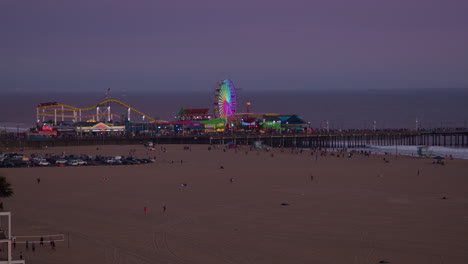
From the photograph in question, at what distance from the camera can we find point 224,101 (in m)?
76.6

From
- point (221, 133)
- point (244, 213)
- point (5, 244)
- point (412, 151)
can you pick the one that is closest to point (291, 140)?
point (221, 133)

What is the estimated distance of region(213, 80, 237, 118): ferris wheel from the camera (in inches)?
3019

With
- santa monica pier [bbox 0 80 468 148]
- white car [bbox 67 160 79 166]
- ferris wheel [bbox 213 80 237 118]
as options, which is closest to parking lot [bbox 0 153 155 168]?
white car [bbox 67 160 79 166]

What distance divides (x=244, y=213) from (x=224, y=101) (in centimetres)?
5088

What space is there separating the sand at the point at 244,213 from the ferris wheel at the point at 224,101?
34.0 meters

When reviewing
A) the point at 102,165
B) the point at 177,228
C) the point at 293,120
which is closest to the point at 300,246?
the point at 177,228

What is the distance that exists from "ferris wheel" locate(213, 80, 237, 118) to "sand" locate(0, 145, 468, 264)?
33976 mm

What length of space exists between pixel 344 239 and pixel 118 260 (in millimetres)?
7167

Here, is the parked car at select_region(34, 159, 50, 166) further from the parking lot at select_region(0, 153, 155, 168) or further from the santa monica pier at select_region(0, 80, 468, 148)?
the santa monica pier at select_region(0, 80, 468, 148)

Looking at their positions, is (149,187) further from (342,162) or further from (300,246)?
(342,162)

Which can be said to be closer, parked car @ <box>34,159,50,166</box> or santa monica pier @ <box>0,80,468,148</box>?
parked car @ <box>34,159,50,166</box>

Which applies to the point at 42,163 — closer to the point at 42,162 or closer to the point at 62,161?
the point at 42,162

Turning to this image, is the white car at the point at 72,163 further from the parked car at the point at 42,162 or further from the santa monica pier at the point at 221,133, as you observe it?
the santa monica pier at the point at 221,133

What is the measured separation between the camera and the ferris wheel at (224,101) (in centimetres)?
7669
